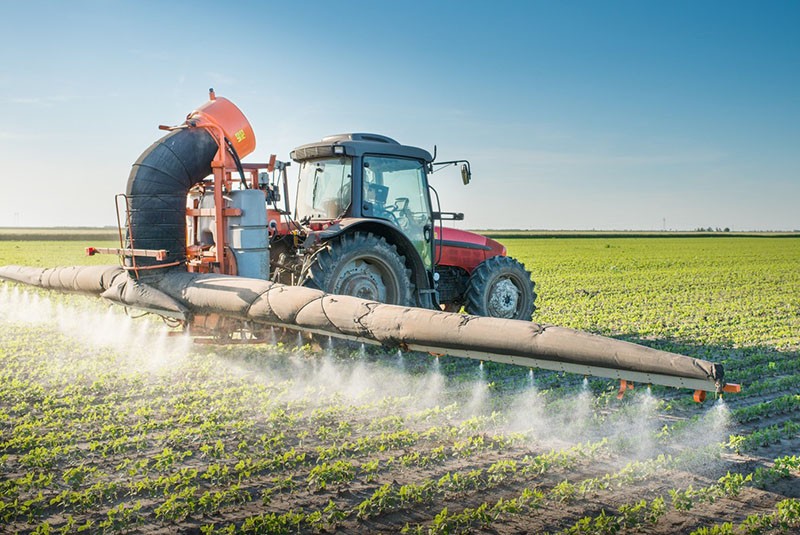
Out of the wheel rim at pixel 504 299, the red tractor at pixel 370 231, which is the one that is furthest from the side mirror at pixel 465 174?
the wheel rim at pixel 504 299

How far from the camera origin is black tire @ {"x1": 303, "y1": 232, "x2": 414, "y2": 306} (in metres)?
7.91

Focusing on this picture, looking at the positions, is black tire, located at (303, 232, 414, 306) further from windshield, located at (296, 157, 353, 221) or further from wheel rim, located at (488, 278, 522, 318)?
wheel rim, located at (488, 278, 522, 318)

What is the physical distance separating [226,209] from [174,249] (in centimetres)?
72

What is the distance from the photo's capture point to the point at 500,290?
410 inches

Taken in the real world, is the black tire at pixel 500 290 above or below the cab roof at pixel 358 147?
below

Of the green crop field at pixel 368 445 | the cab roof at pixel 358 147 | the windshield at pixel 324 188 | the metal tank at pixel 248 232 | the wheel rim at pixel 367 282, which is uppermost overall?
the cab roof at pixel 358 147

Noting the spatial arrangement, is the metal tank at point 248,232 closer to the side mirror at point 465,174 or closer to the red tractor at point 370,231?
the red tractor at point 370,231

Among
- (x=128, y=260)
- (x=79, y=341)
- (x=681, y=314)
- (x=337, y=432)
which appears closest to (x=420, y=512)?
(x=337, y=432)

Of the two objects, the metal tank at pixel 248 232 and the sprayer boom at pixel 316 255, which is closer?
the sprayer boom at pixel 316 255

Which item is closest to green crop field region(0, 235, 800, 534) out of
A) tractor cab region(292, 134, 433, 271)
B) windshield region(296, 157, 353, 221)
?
tractor cab region(292, 134, 433, 271)

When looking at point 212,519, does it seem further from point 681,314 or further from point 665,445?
point 681,314

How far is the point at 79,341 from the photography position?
32.3 ft

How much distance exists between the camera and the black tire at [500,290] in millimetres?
10125

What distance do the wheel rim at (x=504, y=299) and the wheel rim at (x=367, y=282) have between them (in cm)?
212
